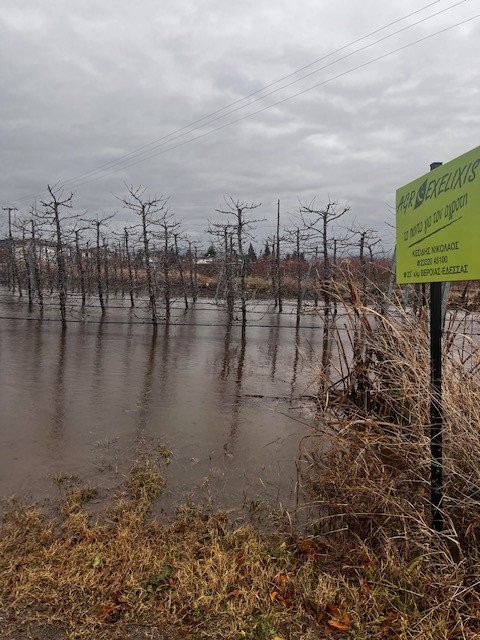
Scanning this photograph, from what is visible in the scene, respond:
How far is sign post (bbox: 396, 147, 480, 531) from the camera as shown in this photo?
7.75 feet

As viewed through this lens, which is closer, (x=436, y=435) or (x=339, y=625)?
(x=339, y=625)

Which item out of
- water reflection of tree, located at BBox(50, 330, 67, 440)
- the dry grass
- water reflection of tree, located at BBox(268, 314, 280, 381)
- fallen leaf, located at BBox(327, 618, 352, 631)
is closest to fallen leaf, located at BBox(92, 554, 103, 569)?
fallen leaf, located at BBox(327, 618, 352, 631)

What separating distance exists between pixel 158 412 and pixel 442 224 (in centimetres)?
526

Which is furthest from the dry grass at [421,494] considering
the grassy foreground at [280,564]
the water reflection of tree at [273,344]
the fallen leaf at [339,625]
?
the water reflection of tree at [273,344]

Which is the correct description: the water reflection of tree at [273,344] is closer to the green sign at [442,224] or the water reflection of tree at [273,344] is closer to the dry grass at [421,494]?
the dry grass at [421,494]

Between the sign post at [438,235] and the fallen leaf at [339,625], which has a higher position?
the sign post at [438,235]

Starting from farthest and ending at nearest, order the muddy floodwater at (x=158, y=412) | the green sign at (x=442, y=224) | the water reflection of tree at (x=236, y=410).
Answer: the water reflection of tree at (x=236, y=410), the muddy floodwater at (x=158, y=412), the green sign at (x=442, y=224)

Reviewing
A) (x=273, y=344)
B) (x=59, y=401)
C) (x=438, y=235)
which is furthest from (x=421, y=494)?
(x=273, y=344)

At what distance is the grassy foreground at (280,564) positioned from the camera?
8.17 ft

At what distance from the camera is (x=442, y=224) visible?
260cm

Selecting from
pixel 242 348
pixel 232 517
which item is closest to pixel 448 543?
pixel 232 517

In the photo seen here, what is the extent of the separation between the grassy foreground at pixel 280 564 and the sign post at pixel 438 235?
12.4 inches

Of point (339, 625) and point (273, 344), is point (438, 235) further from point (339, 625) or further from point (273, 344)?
point (273, 344)

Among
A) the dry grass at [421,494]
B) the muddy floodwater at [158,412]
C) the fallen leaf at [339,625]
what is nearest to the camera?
the fallen leaf at [339,625]
